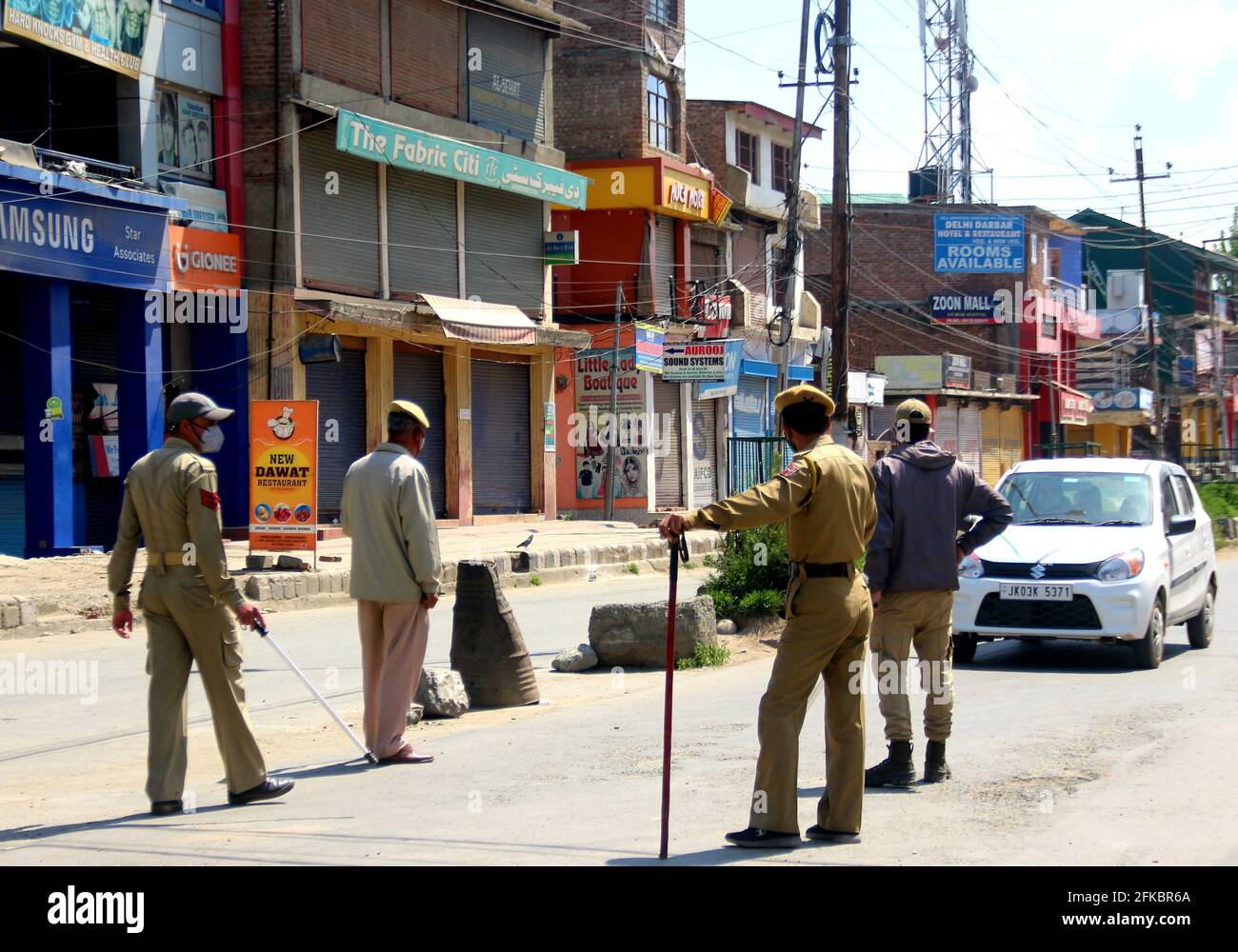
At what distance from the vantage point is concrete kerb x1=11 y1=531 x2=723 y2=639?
15.0 meters

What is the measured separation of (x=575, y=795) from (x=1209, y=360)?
72479mm

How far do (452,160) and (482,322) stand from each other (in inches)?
125

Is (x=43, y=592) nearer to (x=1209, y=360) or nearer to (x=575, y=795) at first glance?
(x=575, y=795)

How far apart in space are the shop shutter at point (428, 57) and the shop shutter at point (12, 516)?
35.2 feet

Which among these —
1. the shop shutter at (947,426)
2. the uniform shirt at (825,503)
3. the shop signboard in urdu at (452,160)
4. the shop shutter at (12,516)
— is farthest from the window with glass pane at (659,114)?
the uniform shirt at (825,503)

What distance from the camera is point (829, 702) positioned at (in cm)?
597

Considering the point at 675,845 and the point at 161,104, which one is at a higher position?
the point at 161,104

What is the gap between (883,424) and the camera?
1893 inches

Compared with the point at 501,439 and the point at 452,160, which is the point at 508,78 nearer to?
the point at 452,160

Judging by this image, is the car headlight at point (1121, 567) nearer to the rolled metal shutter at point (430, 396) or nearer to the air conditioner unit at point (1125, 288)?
the rolled metal shutter at point (430, 396)

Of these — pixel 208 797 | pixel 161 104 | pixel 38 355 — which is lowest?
pixel 208 797

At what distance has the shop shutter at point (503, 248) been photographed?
29.6 metres

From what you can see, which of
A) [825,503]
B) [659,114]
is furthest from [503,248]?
[825,503]
